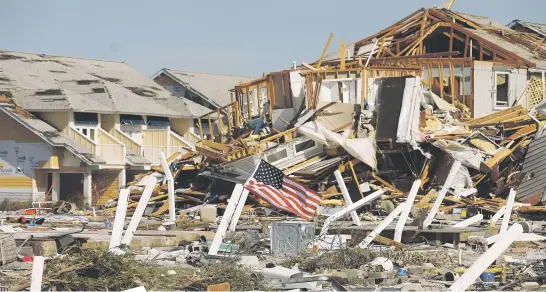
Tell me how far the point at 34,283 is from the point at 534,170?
1807 centimetres

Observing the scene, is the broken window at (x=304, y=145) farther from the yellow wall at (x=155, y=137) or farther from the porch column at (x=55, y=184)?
the yellow wall at (x=155, y=137)

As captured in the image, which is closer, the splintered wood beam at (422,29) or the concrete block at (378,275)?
the concrete block at (378,275)

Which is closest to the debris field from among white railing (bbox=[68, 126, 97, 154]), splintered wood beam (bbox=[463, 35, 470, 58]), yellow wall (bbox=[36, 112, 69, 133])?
splintered wood beam (bbox=[463, 35, 470, 58])

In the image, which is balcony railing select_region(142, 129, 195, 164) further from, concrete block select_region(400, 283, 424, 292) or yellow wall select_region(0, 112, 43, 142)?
concrete block select_region(400, 283, 424, 292)

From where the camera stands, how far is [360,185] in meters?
28.8

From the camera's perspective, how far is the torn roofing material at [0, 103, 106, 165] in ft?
131

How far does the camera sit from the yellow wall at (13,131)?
40.6m

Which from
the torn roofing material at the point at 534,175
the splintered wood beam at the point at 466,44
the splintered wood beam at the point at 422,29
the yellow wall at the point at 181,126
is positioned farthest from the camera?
the yellow wall at the point at 181,126

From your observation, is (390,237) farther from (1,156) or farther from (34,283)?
(1,156)

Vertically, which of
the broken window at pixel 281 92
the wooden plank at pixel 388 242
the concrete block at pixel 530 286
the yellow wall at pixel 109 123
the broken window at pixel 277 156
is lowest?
the concrete block at pixel 530 286

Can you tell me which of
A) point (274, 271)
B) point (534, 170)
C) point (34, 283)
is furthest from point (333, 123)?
point (34, 283)

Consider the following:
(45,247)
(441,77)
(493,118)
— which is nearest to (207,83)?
(441,77)

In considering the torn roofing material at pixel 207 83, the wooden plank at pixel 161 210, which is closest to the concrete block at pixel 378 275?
the wooden plank at pixel 161 210

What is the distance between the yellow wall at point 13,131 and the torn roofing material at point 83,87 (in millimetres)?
1144
